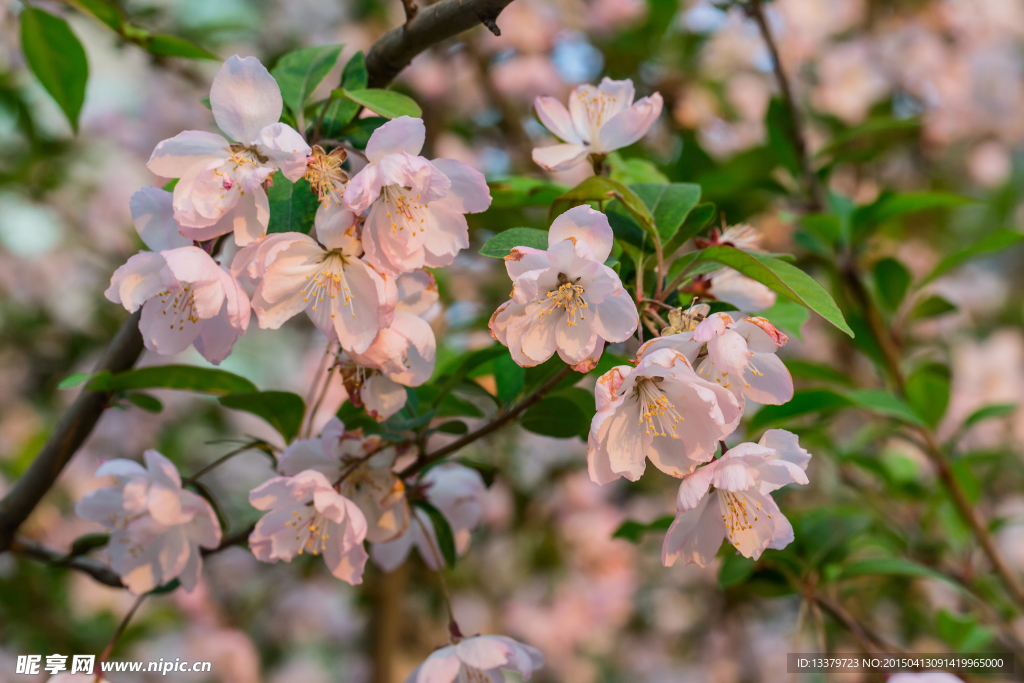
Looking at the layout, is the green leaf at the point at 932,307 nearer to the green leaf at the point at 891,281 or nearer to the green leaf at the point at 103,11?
the green leaf at the point at 891,281

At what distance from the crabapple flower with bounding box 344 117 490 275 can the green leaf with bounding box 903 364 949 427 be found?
86cm

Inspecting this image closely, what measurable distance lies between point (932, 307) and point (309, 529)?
1.00 metres

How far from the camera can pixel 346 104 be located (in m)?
→ 0.64

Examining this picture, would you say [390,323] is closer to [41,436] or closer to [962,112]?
[41,436]

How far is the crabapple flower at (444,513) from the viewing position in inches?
31.4

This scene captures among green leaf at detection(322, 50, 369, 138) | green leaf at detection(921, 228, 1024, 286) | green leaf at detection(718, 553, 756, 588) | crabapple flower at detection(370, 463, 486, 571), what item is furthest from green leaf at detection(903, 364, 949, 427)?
green leaf at detection(322, 50, 369, 138)

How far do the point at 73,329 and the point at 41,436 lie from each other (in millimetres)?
924

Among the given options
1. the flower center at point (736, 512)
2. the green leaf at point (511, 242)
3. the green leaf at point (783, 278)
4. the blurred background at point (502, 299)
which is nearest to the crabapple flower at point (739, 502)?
the flower center at point (736, 512)

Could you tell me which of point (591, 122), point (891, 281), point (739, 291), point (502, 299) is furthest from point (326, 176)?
point (502, 299)

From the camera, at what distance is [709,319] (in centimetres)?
48

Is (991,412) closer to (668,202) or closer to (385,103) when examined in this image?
(668,202)

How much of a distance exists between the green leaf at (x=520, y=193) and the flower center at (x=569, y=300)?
0.75 feet

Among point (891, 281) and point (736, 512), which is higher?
point (736, 512)

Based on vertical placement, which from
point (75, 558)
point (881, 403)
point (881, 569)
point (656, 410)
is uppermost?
point (656, 410)
